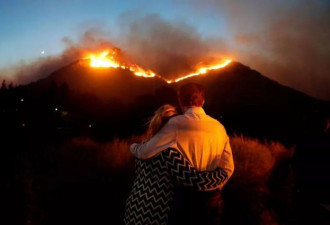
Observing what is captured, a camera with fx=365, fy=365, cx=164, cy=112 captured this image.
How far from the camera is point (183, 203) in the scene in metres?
3.06

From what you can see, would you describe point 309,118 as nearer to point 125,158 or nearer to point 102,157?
point 125,158

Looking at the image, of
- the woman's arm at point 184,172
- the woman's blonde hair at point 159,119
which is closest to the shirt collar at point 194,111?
the woman's blonde hair at point 159,119

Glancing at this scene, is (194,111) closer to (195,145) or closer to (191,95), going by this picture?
(191,95)

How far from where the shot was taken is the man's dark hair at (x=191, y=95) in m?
3.25

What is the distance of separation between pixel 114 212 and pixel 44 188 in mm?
1257

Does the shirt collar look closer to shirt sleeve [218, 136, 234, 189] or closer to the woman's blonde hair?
the woman's blonde hair

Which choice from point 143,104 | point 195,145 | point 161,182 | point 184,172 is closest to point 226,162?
point 195,145

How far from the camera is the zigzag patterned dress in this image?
296cm

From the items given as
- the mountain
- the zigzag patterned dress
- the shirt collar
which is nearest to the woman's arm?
the zigzag patterned dress

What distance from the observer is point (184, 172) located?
2.95 metres

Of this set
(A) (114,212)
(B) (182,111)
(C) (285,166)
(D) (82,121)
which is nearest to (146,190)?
(B) (182,111)

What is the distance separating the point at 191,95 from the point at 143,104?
28655 millimetres

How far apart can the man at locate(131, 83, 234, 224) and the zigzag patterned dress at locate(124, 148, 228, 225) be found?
0.29ft

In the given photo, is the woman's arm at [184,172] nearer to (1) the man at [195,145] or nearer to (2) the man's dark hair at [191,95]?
(1) the man at [195,145]
